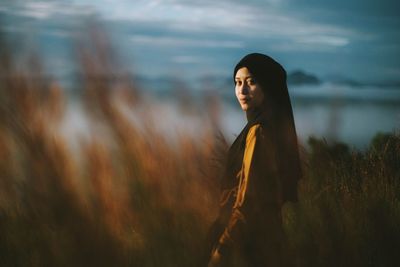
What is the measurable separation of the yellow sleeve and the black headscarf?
8cm

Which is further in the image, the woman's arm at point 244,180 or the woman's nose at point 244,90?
the woman's nose at point 244,90

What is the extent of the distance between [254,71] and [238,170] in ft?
1.08

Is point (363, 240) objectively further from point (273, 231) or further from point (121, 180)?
point (121, 180)

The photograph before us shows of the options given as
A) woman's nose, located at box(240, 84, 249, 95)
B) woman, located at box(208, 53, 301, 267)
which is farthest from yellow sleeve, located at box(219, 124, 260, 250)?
woman's nose, located at box(240, 84, 249, 95)

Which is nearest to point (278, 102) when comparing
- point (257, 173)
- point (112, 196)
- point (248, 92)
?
point (248, 92)

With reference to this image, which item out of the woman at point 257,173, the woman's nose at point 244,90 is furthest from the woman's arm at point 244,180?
the woman's nose at point 244,90

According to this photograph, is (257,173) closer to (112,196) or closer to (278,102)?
(278,102)

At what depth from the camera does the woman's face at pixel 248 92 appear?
1807 mm

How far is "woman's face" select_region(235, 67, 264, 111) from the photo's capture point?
1.81 metres

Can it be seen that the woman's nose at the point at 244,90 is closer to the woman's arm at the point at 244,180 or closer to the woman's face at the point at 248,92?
the woman's face at the point at 248,92

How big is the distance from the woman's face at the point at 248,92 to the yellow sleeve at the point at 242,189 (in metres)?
0.09

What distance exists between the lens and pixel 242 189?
5.67ft

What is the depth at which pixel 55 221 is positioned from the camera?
6.05 ft

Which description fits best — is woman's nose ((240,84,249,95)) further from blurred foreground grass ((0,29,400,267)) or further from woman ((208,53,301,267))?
blurred foreground grass ((0,29,400,267))
